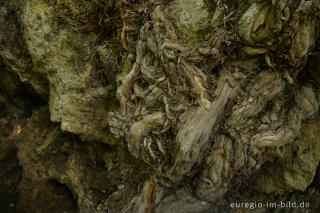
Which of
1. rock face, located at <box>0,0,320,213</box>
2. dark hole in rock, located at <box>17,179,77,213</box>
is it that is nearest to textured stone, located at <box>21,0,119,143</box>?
rock face, located at <box>0,0,320,213</box>

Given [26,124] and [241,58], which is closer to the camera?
[241,58]

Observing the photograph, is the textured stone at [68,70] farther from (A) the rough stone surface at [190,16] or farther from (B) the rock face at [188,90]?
(A) the rough stone surface at [190,16]

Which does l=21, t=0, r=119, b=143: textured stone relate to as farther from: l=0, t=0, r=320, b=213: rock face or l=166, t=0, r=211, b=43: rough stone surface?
l=166, t=0, r=211, b=43: rough stone surface

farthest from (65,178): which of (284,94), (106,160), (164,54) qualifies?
(284,94)

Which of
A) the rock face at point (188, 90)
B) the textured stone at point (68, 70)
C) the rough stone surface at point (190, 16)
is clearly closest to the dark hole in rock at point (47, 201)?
the rock face at point (188, 90)

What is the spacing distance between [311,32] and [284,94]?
71cm

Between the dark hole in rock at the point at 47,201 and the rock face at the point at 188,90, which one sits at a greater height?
the rock face at the point at 188,90

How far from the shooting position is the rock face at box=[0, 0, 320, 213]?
2311 mm

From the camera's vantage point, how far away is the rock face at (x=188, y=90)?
231 centimetres

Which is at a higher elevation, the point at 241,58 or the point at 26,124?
the point at 241,58

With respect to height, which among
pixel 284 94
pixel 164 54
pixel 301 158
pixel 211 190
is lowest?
pixel 211 190

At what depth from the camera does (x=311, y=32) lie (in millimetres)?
1996

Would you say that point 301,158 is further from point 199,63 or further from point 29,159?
point 29,159

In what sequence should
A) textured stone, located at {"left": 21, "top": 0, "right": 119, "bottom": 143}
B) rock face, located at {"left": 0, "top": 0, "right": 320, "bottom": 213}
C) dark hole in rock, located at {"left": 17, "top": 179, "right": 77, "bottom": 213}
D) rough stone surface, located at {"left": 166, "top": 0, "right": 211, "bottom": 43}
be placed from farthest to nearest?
1. dark hole in rock, located at {"left": 17, "top": 179, "right": 77, "bottom": 213}
2. textured stone, located at {"left": 21, "top": 0, "right": 119, "bottom": 143}
3. rough stone surface, located at {"left": 166, "top": 0, "right": 211, "bottom": 43}
4. rock face, located at {"left": 0, "top": 0, "right": 320, "bottom": 213}
